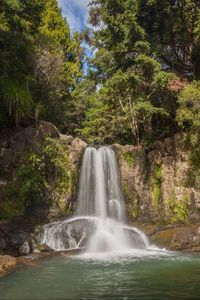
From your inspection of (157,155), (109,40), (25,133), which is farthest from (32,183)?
(109,40)

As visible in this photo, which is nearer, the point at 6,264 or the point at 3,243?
the point at 6,264

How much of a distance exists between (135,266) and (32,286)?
12.8ft

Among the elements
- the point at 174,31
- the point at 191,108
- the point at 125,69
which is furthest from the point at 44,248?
the point at 174,31

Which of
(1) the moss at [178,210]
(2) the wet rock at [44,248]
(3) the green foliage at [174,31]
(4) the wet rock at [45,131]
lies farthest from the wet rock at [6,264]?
(3) the green foliage at [174,31]

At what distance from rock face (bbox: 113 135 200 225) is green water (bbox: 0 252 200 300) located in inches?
213

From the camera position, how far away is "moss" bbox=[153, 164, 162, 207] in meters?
20.7

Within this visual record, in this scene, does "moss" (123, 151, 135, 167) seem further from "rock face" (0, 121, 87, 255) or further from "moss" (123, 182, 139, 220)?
"rock face" (0, 121, 87, 255)

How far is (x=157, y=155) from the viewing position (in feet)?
71.2

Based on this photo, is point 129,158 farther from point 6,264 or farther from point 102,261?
point 6,264

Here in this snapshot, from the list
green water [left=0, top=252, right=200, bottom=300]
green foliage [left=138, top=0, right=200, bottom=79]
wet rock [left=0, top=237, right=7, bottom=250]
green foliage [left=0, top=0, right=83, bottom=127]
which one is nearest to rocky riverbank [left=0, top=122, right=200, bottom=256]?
wet rock [left=0, top=237, right=7, bottom=250]

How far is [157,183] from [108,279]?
426 inches

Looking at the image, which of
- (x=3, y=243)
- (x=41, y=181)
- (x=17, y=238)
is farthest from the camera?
(x=41, y=181)

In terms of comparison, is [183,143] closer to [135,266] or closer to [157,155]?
[157,155]

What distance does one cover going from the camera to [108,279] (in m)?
10.9
